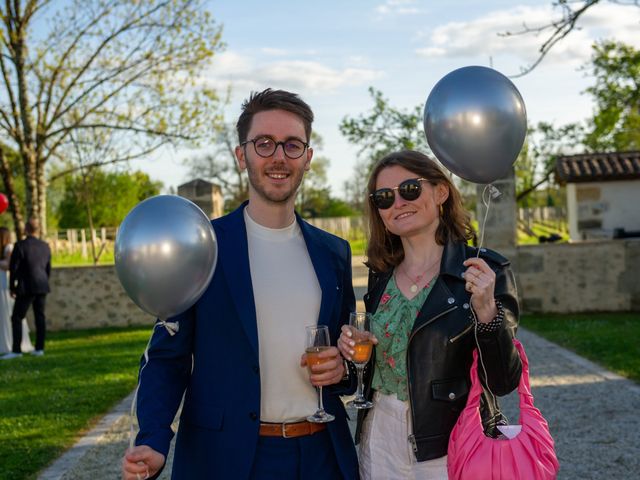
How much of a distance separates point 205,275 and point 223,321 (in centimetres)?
32

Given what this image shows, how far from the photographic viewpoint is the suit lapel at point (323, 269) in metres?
2.64

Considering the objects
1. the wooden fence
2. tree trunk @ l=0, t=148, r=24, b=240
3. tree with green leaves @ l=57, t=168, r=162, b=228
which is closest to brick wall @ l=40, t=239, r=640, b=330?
tree trunk @ l=0, t=148, r=24, b=240

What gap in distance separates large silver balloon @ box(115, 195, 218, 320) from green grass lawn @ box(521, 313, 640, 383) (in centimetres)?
655

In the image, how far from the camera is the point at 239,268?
2.57 m

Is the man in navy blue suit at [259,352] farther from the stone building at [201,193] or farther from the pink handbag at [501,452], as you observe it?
the stone building at [201,193]

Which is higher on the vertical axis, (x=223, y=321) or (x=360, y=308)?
(x=223, y=321)

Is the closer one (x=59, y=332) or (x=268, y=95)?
(x=268, y=95)

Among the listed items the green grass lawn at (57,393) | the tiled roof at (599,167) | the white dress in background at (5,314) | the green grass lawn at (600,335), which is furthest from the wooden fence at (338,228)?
the green grass lawn at (57,393)

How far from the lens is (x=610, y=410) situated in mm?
6371

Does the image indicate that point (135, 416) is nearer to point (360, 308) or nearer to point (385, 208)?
point (385, 208)

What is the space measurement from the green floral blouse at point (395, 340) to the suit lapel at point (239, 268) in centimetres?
47

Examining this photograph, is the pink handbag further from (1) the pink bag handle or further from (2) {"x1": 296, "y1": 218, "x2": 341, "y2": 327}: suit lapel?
(2) {"x1": 296, "y1": 218, "x2": 341, "y2": 327}: suit lapel

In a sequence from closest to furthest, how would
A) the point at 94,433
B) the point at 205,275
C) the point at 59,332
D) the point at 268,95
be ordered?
the point at 205,275 → the point at 268,95 → the point at 94,433 → the point at 59,332

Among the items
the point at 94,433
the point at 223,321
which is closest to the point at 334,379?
the point at 223,321
